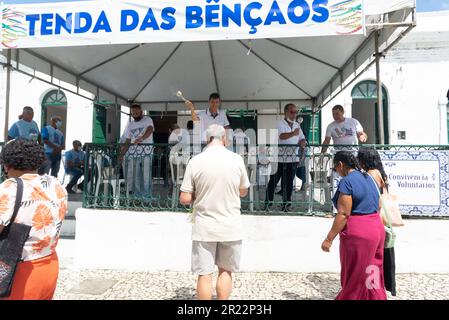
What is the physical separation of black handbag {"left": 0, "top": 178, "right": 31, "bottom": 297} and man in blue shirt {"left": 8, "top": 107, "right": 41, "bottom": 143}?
435 centimetres

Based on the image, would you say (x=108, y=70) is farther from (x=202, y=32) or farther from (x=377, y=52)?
(x=377, y=52)

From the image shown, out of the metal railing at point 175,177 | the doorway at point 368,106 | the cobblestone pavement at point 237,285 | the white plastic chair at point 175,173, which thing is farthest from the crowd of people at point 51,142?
the doorway at point 368,106

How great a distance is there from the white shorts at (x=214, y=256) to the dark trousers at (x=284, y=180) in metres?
1.89

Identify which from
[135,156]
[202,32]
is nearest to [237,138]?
[135,156]

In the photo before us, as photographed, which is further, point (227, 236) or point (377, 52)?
point (377, 52)

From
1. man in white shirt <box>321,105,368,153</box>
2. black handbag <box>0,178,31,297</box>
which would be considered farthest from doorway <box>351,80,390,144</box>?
black handbag <box>0,178,31,297</box>

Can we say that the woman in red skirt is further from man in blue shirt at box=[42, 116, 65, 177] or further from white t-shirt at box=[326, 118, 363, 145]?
man in blue shirt at box=[42, 116, 65, 177]

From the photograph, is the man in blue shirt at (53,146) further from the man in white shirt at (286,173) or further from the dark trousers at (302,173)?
the dark trousers at (302,173)

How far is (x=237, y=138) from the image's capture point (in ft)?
17.5

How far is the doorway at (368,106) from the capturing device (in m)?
10.5

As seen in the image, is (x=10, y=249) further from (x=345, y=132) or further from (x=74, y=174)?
(x=74, y=174)

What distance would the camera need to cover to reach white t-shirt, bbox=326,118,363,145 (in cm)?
508

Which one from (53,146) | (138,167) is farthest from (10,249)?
(53,146)

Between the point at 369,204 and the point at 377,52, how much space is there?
8.18 feet
